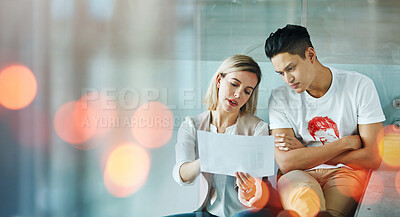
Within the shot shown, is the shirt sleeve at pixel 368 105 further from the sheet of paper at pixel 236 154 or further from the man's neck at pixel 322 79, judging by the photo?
the sheet of paper at pixel 236 154

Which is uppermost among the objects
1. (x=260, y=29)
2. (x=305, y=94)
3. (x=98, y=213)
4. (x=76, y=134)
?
(x=260, y=29)

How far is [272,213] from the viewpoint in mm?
1440

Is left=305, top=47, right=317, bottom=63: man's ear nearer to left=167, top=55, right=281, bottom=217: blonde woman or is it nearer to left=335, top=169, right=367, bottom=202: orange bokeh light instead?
left=167, top=55, right=281, bottom=217: blonde woman

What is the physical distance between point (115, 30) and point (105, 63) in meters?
0.15

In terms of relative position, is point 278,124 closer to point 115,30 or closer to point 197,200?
point 197,200

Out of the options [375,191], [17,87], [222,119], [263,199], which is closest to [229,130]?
[222,119]

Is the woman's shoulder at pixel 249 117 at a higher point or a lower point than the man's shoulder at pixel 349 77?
lower

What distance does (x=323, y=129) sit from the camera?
4.63ft

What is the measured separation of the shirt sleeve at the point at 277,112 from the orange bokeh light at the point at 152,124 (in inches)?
16.8

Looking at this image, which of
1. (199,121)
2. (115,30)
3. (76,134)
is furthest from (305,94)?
(76,134)

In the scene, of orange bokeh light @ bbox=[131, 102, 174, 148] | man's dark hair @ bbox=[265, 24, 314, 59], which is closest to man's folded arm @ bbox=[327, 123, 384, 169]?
man's dark hair @ bbox=[265, 24, 314, 59]

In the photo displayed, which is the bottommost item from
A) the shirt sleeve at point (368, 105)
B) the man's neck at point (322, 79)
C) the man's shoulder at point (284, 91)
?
the shirt sleeve at point (368, 105)

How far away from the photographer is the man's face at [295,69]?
1396 mm

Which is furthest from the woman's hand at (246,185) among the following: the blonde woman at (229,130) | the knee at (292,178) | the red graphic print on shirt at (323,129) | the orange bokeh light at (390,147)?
the orange bokeh light at (390,147)
